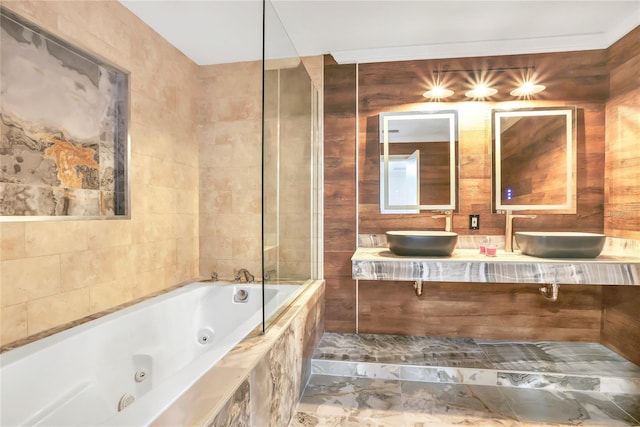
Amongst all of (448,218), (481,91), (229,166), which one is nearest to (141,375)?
(229,166)

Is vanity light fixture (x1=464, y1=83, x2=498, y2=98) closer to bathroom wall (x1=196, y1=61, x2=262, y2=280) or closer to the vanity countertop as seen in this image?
the vanity countertop

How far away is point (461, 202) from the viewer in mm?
2568

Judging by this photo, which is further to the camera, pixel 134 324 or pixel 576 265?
pixel 576 265

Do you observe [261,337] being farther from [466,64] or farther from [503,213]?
[466,64]

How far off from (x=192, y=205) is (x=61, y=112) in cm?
126

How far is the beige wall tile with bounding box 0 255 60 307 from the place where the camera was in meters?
1.47

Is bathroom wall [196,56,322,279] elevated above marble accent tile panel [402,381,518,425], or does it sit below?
above

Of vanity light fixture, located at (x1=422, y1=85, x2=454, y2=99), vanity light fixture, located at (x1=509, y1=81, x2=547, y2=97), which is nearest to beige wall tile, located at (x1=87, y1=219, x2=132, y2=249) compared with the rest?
vanity light fixture, located at (x1=422, y1=85, x2=454, y2=99)

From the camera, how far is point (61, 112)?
66.1 inches

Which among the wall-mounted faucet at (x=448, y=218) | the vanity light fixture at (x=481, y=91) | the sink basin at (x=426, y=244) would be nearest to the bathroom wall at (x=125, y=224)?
the sink basin at (x=426, y=244)

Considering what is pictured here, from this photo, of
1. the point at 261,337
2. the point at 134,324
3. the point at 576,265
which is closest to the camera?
the point at 261,337

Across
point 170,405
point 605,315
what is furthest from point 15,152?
point 605,315

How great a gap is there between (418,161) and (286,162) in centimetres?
119

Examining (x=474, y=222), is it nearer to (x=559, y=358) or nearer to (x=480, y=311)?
(x=480, y=311)
